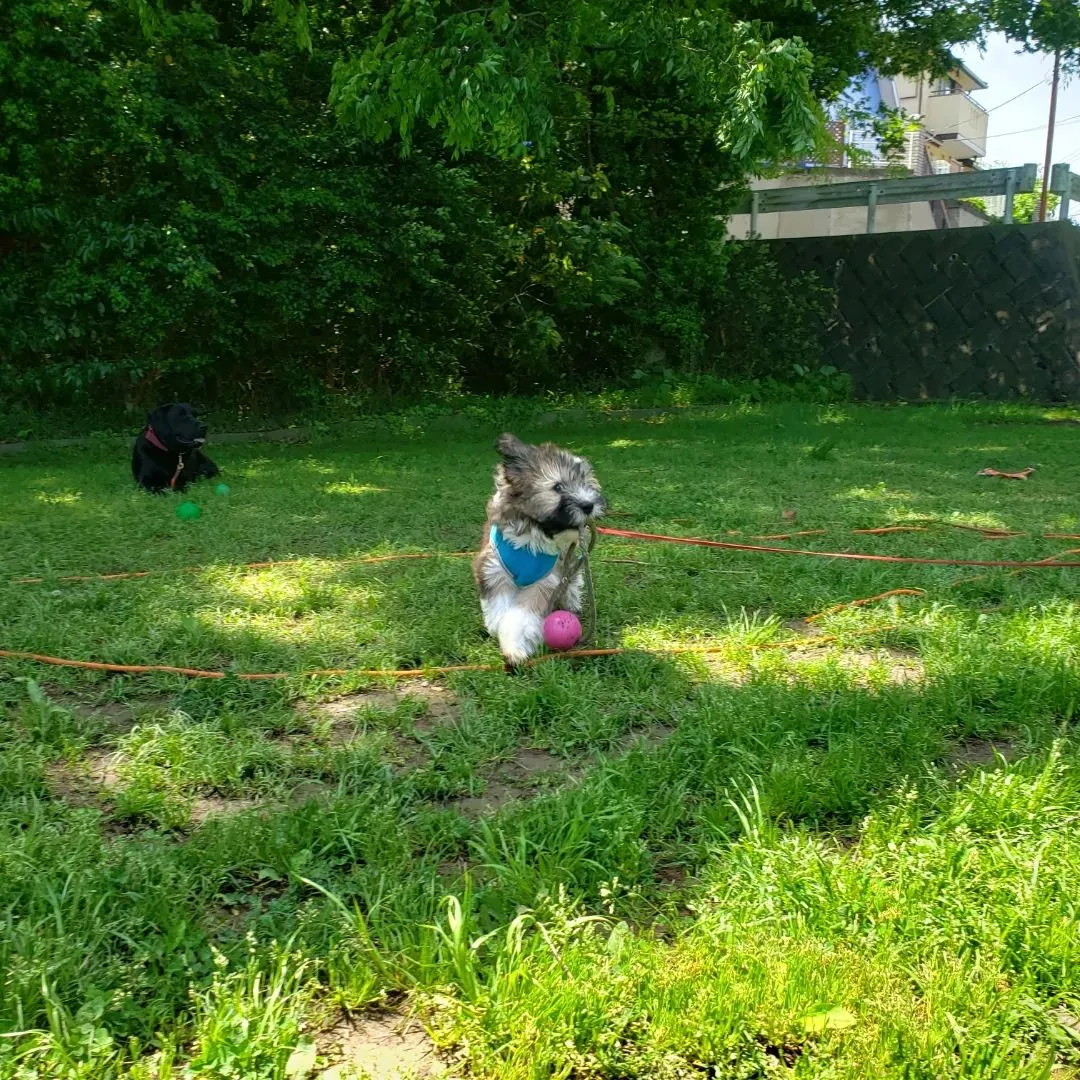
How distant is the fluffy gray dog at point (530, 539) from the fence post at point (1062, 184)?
527 inches

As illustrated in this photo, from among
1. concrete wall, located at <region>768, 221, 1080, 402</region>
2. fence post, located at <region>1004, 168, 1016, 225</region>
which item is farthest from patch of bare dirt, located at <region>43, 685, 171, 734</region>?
fence post, located at <region>1004, 168, 1016, 225</region>

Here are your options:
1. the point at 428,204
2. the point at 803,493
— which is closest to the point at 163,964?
the point at 803,493

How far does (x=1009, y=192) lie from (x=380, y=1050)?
15865 mm

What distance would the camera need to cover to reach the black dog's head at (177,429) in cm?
760

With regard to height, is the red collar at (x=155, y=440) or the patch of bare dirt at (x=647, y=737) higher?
the red collar at (x=155, y=440)

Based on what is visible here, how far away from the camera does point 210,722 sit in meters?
3.02

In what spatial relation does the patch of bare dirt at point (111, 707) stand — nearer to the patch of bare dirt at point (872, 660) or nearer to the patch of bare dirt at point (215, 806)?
the patch of bare dirt at point (215, 806)

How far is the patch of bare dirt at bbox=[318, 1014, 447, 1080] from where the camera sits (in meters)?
1.59

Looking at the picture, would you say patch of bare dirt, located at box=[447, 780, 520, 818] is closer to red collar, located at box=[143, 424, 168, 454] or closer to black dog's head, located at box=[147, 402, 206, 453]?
black dog's head, located at box=[147, 402, 206, 453]

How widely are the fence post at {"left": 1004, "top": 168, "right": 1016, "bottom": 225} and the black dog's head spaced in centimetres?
1242

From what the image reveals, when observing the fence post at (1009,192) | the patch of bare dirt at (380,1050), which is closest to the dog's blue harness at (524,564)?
the patch of bare dirt at (380,1050)

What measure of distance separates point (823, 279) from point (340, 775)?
48.0 ft

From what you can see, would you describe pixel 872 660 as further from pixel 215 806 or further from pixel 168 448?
pixel 168 448

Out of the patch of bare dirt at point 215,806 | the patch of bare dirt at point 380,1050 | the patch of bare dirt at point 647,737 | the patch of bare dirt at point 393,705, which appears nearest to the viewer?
the patch of bare dirt at point 380,1050
